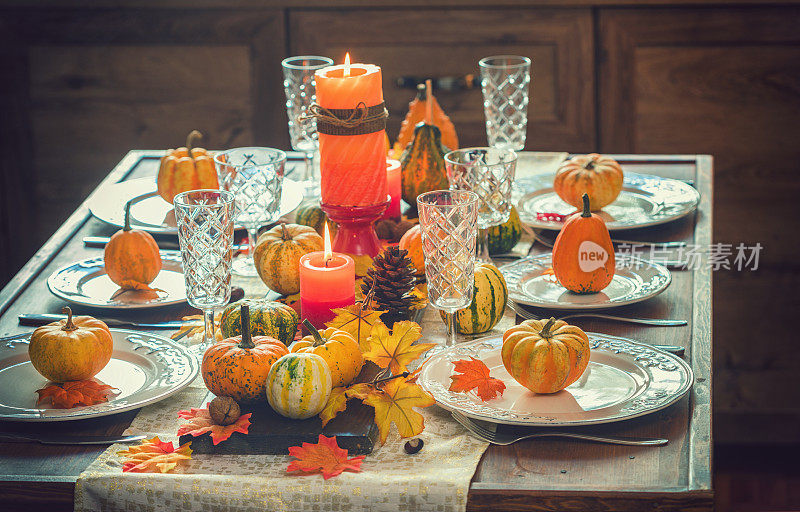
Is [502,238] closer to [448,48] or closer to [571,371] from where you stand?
[571,371]

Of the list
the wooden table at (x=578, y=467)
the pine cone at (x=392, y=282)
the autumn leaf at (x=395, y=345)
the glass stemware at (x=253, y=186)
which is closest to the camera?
the wooden table at (x=578, y=467)

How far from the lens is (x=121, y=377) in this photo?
126 centimetres

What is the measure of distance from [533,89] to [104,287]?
170 cm

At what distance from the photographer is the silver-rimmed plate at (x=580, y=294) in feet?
4.72

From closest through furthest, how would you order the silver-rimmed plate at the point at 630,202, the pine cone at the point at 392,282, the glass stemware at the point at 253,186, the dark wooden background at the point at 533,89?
the pine cone at the point at 392,282
the glass stemware at the point at 253,186
the silver-rimmed plate at the point at 630,202
the dark wooden background at the point at 533,89

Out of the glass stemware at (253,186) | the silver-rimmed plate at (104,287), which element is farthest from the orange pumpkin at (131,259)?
the glass stemware at (253,186)

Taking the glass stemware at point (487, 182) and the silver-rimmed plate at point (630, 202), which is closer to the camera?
the glass stemware at point (487, 182)

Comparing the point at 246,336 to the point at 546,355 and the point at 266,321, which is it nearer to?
the point at 266,321

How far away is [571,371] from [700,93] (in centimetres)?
193

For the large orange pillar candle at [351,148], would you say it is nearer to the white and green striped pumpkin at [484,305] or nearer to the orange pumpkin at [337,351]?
the white and green striped pumpkin at [484,305]

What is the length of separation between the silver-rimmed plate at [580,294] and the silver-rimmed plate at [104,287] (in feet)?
1.66

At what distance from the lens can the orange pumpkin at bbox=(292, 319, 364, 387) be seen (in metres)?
1.15

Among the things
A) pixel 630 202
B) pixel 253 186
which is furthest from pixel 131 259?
pixel 630 202

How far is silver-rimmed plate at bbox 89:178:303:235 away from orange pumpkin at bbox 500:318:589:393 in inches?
28.9
